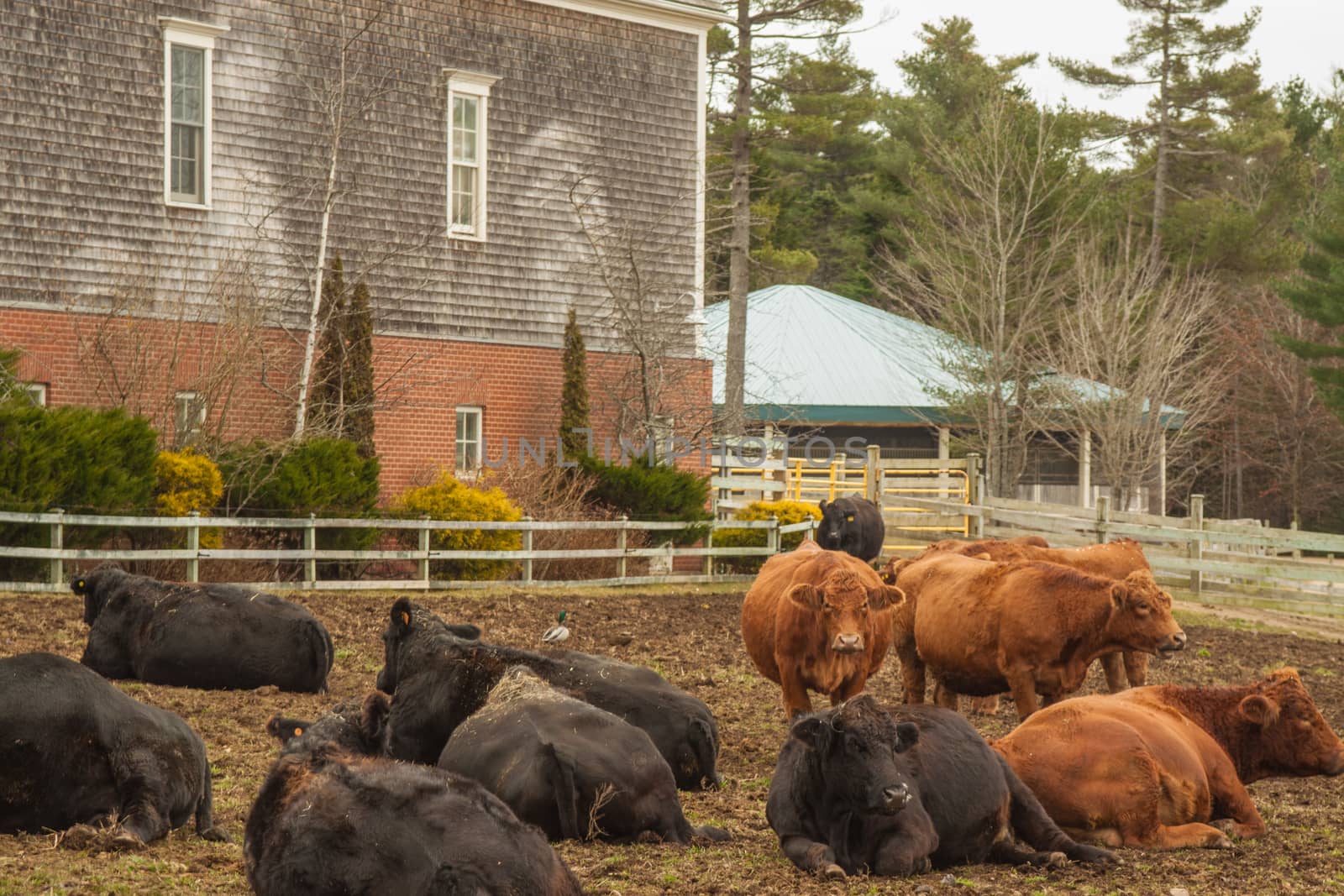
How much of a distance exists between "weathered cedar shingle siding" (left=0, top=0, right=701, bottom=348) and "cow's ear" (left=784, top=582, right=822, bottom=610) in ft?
46.4

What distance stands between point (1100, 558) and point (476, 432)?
540 inches

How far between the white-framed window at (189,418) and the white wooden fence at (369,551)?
194 centimetres

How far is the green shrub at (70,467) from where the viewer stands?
666 inches

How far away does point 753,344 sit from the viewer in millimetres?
44031

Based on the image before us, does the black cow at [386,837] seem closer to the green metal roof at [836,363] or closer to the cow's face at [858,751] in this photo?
the cow's face at [858,751]

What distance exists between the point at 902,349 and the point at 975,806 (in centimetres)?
3749

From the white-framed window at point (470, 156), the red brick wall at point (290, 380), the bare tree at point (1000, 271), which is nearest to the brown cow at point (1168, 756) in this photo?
the red brick wall at point (290, 380)

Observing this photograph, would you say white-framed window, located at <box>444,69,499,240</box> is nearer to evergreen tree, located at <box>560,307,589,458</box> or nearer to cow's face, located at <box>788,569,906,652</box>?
evergreen tree, located at <box>560,307,589,458</box>

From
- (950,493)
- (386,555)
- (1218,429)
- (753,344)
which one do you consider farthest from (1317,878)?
(1218,429)

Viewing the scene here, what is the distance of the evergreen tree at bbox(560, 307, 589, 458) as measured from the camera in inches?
1018

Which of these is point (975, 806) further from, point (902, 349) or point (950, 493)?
point (902, 349)

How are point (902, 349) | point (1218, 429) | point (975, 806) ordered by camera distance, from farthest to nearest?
1. point (1218, 429)
2. point (902, 349)
3. point (975, 806)

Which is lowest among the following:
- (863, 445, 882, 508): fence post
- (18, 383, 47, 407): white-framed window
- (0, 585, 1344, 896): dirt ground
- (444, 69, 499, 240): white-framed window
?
(0, 585, 1344, 896): dirt ground

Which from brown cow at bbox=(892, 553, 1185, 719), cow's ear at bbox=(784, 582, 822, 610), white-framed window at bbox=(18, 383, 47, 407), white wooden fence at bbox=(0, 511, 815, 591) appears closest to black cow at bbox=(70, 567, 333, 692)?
cow's ear at bbox=(784, 582, 822, 610)
